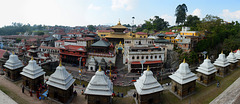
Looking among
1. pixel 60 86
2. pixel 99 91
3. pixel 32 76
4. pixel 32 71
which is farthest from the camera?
pixel 32 71

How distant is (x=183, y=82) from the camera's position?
14.8m

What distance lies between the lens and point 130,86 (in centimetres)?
2166

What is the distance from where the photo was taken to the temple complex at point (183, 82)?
49.0 ft

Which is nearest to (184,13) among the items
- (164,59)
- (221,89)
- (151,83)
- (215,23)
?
(215,23)

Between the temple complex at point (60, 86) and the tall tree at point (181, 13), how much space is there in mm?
69154

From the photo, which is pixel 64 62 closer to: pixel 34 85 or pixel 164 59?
pixel 34 85

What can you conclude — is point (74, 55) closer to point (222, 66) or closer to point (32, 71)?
point (32, 71)

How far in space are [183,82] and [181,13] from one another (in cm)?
6379

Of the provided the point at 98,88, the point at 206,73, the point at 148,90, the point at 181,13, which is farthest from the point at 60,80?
the point at 181,13

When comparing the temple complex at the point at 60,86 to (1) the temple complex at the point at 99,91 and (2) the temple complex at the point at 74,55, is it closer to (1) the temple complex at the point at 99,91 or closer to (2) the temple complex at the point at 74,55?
(1) the temple complex at the point at 99,91

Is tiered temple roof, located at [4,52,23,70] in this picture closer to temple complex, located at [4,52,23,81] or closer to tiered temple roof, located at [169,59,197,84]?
temple complex, located at [4,52,23,81]

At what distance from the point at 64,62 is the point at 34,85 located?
59.3ft

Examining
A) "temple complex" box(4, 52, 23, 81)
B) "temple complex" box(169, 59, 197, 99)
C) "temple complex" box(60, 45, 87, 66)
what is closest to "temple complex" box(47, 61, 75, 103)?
"temple complex" box(4, 52, 23, 81)

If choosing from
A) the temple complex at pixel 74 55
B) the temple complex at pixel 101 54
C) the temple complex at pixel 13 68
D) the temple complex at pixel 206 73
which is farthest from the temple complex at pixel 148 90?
the temple complex at pixel 74 55
